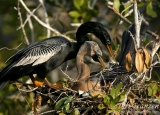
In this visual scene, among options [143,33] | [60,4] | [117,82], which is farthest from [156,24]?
[117,82]

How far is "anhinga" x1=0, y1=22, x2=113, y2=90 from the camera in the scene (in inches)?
250

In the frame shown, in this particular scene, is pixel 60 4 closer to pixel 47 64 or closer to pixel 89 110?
pixel 47 64

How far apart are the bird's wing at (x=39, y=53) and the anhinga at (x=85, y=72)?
1.17ft

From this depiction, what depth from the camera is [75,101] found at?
18.6 ft

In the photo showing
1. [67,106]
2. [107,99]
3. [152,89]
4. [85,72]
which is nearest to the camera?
[107,99]

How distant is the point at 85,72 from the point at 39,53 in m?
0.70

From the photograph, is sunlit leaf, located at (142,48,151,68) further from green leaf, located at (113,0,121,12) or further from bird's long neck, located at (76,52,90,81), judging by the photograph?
green leaf, located at (113,0,121,12)

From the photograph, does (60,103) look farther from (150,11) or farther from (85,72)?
(150,11)

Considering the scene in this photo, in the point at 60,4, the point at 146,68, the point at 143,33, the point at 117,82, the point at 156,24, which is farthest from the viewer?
the point at 156,24

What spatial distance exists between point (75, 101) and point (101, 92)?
301 mm

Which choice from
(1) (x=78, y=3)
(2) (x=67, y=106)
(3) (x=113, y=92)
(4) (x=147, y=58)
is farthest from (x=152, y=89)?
(1) (x=78, y=3)

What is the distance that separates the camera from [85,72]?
6062 millimetres

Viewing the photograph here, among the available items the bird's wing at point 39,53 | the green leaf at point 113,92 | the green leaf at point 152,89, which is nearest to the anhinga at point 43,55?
the bird's wing at point 39,53

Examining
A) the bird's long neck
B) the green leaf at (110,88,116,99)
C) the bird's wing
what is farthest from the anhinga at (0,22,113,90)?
the green leaf at (110,88,116,99)
